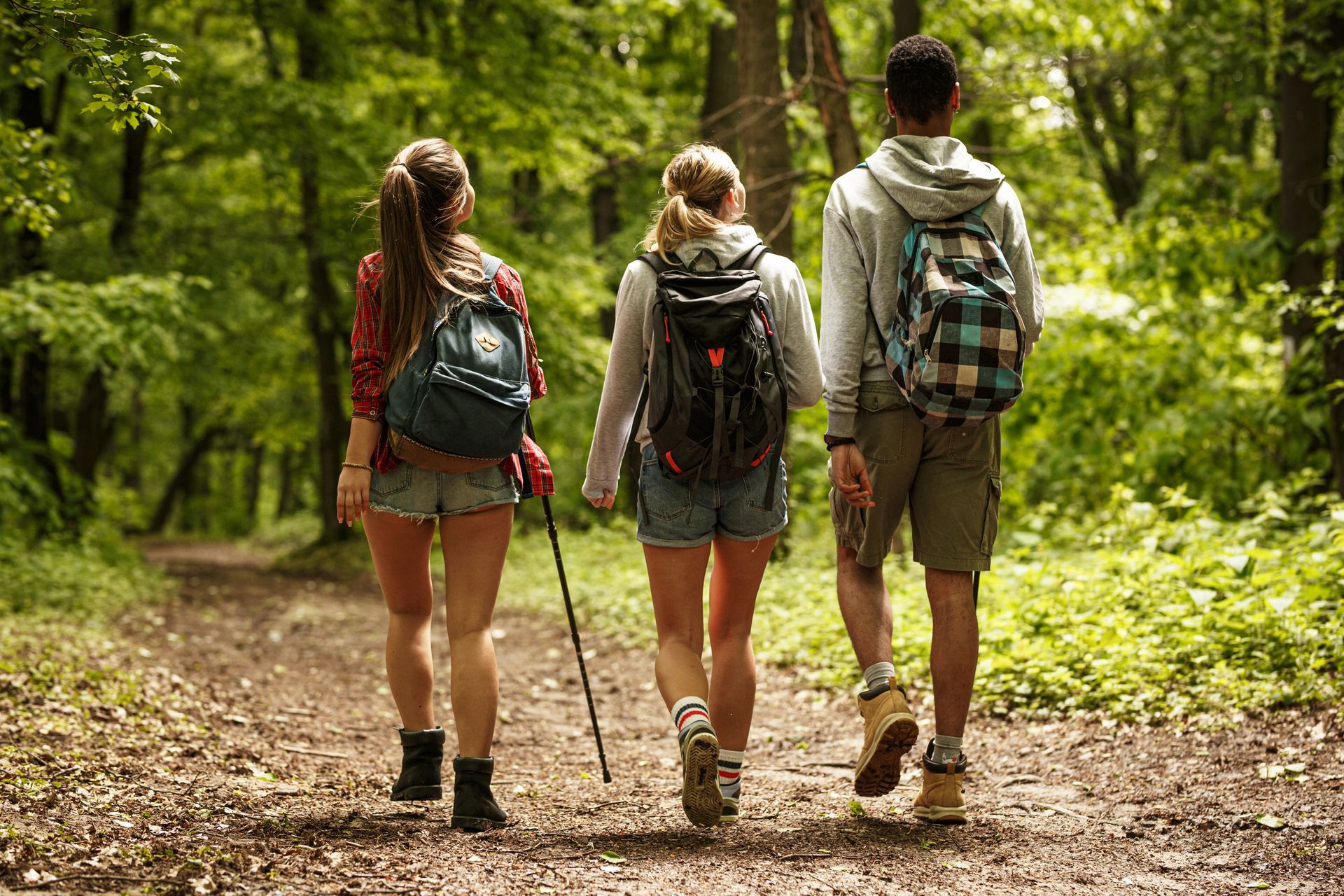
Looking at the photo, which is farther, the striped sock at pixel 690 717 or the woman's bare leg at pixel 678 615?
the woman's bare leg at pixel 678 615

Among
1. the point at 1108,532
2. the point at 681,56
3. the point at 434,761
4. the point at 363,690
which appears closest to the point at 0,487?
the point at 363,690

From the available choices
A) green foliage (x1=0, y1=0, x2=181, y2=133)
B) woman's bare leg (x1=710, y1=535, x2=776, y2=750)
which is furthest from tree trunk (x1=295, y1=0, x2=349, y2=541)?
woman's bare leg (x1=710, y1=535, x2=776, y2=750)

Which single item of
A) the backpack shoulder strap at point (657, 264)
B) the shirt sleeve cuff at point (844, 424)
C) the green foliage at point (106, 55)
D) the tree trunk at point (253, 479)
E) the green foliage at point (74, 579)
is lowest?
the tree trunk at point (253, 479)

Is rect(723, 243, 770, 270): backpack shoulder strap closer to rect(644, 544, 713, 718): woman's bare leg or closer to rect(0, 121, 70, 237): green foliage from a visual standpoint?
rect(644, 544, 713, 718): woman's bare leg

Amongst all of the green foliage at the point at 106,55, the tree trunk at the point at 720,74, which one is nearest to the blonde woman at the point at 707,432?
the green foliage at the point at 106,55

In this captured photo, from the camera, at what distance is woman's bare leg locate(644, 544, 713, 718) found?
3240 mm

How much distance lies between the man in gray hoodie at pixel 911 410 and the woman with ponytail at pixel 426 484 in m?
1.00

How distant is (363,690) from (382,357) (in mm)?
3889

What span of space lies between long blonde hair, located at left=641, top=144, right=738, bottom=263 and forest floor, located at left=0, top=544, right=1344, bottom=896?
5.97 ft

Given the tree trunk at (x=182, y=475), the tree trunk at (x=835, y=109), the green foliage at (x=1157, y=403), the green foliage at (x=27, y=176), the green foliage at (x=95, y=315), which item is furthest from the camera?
the tree trunk at (x=182, y=475)

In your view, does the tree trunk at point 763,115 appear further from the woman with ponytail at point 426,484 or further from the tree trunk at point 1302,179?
the woman with ponytail at point 426,484

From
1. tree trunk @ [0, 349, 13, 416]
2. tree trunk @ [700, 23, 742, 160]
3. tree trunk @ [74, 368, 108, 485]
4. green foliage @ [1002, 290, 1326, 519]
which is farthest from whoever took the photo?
tree trunk @ [74, 368, 108, 485]

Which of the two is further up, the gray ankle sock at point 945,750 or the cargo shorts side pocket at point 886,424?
the cargo shorts side pocket at point 886,424

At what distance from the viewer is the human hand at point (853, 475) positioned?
10.8 feet
